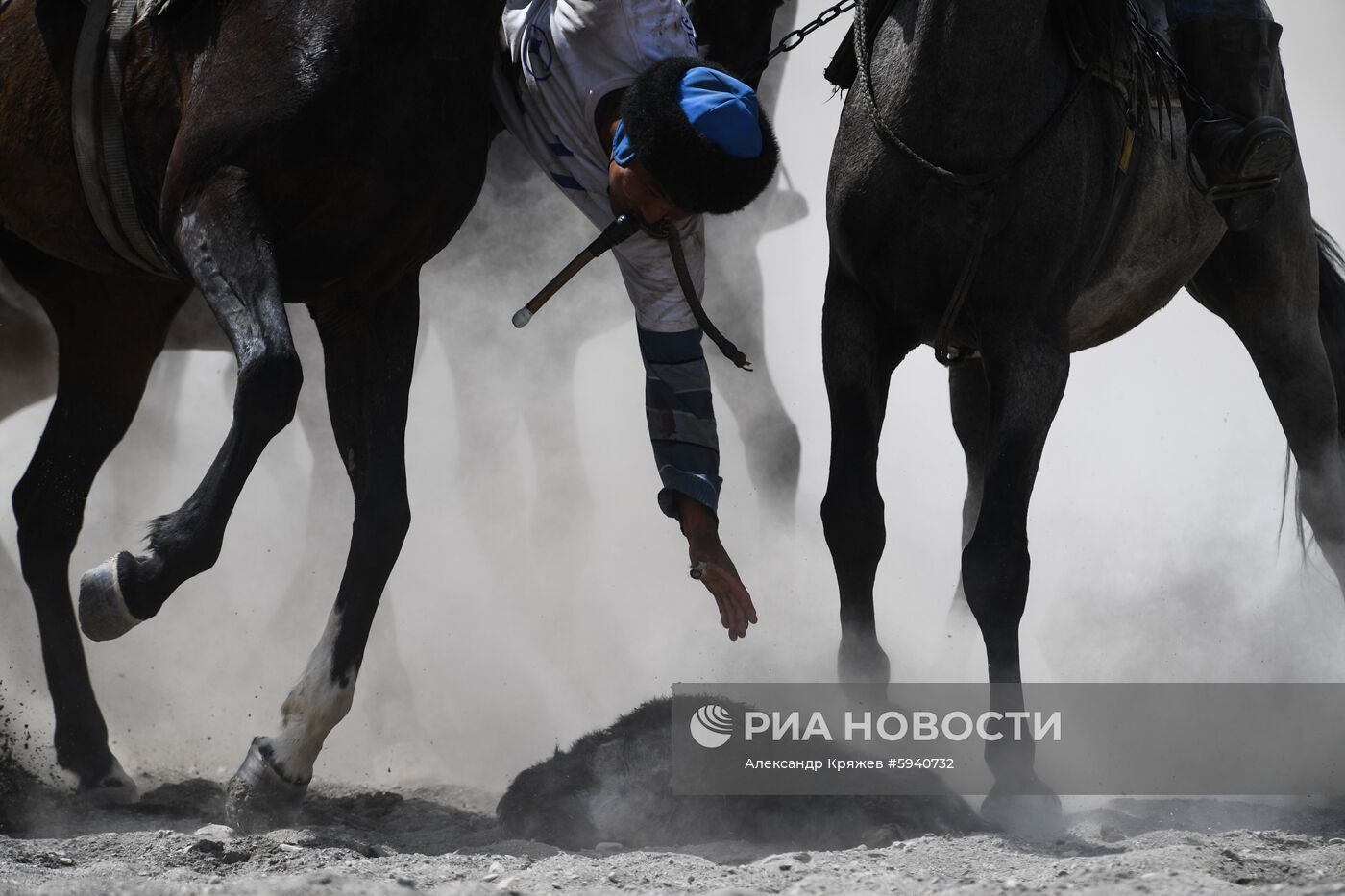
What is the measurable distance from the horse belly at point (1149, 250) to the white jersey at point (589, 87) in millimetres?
1155

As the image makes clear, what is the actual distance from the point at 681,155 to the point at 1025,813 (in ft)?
5.35

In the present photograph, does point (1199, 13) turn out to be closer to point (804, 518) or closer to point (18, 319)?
point (804, 518)

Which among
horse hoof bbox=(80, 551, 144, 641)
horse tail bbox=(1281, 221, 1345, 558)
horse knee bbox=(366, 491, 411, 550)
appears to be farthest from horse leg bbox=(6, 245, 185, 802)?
horse tail bbox=(1281, 221, 1345, 558)

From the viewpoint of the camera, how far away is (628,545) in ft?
21.4

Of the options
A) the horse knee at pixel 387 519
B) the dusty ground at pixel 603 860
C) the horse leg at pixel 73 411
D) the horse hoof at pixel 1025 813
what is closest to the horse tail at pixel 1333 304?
the dusty ground at pixel 603 860

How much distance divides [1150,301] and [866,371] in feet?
4.09

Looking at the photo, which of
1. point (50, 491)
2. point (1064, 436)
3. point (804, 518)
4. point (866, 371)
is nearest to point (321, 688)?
point (50, 491)

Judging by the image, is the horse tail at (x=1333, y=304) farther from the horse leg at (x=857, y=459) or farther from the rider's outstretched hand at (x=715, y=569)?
the rider's outstretched hand at (x=715, y=569)

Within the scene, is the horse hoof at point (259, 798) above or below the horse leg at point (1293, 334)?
below

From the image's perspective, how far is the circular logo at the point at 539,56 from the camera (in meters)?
4.14

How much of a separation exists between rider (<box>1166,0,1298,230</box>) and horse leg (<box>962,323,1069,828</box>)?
0.78 meters

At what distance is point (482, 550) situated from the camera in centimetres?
646

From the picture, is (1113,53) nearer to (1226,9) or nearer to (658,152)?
(1226,9)

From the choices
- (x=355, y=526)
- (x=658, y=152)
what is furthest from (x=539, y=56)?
(x=355, y=526)
